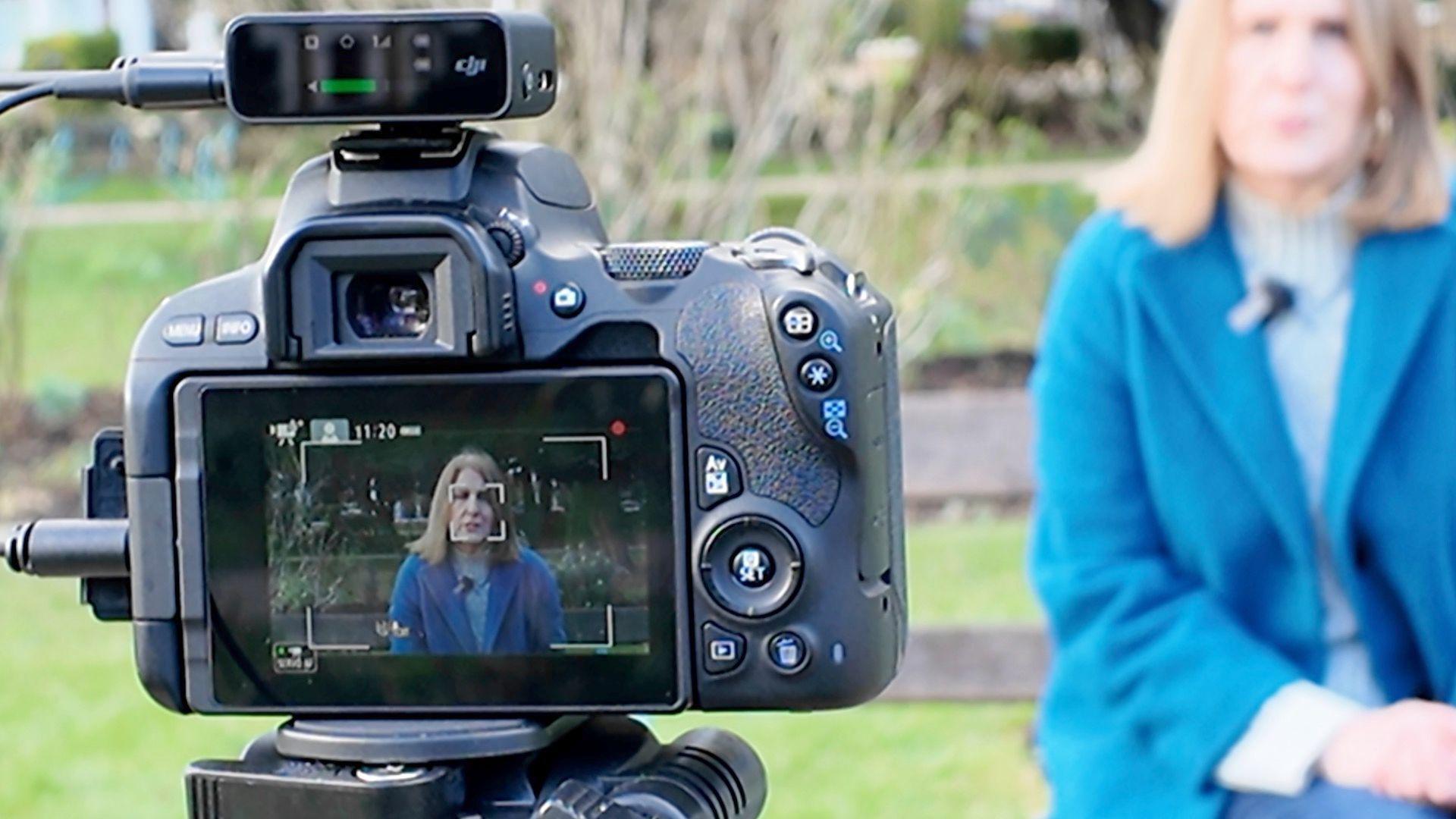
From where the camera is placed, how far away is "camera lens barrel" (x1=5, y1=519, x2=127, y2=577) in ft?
4.80

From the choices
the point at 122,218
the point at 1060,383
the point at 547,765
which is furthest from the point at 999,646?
the point at 122,218

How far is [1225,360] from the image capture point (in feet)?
7.91

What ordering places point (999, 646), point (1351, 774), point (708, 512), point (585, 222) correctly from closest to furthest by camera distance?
point (708, 512) < point (585, 222) < point (1351, 774) < point (999, 646)

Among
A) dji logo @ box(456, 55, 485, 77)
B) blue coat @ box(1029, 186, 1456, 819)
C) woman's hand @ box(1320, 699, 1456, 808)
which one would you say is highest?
dji logo @ box(456, 55, 485, 77)

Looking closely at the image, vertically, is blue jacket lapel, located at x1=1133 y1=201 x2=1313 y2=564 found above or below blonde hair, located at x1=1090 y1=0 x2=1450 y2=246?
below

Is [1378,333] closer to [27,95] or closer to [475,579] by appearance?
[475,579]

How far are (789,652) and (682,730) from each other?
1780 millimetres

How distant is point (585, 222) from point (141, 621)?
442 mm

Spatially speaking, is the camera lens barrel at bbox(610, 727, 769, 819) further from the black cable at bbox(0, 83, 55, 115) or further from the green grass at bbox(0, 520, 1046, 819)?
the green grass at bbox(0, 520, 1046, 819)

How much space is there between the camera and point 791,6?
179 inches

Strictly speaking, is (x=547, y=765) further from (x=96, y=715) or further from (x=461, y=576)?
(x=96, y=715)

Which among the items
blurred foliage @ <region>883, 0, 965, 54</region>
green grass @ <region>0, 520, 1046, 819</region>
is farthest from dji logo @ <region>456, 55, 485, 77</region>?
blurred foliage @ <region>883, 0, 965, 54</region>

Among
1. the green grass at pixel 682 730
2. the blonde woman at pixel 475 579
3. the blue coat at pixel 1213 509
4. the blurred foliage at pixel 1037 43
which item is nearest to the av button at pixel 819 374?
the blonde woman at pixel 475 579

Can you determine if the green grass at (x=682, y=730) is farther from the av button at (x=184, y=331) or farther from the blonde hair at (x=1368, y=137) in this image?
the av button at (x=184, y=331)
